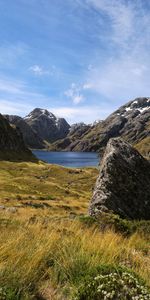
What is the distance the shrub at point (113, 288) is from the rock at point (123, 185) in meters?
14.4

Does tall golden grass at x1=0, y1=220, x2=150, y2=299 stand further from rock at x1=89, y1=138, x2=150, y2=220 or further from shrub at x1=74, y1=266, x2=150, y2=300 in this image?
rock at x1=89, y1=138, x2=150, y2=220

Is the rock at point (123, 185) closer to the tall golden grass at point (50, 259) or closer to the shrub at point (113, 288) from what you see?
the tall golden grass at point (50, 259)

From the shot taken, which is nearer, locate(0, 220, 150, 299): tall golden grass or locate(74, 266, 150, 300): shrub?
locate(74, 266, 150, 300): shrub

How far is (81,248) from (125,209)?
45.2ft

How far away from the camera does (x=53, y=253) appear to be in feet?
25.7

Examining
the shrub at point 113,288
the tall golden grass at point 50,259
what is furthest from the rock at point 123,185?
the shrub at point 113,288

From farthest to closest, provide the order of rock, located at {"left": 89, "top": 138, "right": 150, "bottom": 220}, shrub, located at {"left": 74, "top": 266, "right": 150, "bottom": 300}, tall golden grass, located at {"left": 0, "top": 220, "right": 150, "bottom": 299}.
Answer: rock, located at {"left": 89, "top": 138, "right": 150, "bottom": 220}, tall golden grass, located at {"left": 0, "top": 220, "right": 150, "bottom": 299}, shrub, located at {"left": 74, "top": 266, "right": 150, "bottom": 300}

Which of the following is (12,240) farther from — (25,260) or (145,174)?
(145,174)

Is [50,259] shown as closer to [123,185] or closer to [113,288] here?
[113,288]

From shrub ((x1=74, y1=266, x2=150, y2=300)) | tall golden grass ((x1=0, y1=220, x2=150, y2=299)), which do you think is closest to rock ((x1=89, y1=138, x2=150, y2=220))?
tall golden grass ((x1=0, y1=220, x2=150, y2=299))

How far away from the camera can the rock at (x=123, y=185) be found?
21.1 metres

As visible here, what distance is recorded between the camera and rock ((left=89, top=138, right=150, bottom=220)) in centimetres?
2109

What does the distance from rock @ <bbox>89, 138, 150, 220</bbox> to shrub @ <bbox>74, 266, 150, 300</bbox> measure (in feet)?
47.3

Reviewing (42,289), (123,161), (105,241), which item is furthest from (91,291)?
(123,161)
